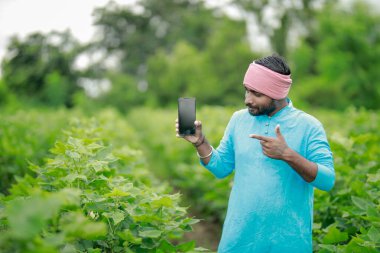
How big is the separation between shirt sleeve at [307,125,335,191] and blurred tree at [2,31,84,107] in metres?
40.2

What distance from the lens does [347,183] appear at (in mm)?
4797

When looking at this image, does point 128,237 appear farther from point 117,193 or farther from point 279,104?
point 279,104

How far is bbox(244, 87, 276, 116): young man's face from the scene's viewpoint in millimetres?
3301

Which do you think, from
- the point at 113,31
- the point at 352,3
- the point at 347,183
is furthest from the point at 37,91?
the point at 347,183

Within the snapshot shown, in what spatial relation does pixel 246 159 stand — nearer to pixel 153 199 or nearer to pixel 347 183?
pixel 153 199

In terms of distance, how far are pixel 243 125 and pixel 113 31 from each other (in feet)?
215

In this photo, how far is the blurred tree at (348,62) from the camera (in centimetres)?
3669

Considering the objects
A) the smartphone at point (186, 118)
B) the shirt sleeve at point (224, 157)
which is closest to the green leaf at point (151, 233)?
the shirt sleeve at point (224, 157)

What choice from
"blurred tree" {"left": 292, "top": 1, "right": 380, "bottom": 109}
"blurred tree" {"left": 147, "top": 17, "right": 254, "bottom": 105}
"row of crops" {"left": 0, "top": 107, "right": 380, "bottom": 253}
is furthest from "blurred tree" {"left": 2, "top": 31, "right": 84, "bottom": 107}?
"row of crops" {"left": 0, "top": 107, "right": 380, "bottom": 253}

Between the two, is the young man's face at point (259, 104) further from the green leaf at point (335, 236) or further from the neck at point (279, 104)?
the green leaf at point (335, 236)

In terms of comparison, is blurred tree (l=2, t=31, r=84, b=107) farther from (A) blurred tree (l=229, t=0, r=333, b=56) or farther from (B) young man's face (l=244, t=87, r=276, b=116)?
(B) young man's face (l=244, t=87, r=276, b=116)

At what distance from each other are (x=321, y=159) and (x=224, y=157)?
0.84m

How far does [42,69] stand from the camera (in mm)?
44594

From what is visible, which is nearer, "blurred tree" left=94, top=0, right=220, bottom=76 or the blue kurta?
the blue kurta
